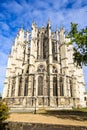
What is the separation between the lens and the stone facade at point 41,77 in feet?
106

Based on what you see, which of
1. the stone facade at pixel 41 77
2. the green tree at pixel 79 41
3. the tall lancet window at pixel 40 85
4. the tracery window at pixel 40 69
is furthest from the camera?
the tracery window at pixel 40 69

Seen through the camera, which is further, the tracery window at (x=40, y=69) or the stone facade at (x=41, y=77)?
the tracery window at (x=40, y=69)

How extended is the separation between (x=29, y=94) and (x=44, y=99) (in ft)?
13.0

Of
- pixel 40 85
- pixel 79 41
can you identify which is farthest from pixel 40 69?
pixel 79 41

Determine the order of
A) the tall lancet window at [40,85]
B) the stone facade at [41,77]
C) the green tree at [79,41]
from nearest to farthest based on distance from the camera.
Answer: the green tree at [79,41], the stone facade at [41,77], the tall lancet window at [40,85]

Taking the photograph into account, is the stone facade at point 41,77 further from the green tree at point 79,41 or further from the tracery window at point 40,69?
the green tree at point 79,41

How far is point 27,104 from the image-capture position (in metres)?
32.2

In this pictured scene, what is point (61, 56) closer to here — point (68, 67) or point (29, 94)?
point (68, 67)

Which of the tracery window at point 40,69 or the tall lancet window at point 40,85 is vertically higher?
the tracery window at point 40,69

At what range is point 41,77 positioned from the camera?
3509 cm

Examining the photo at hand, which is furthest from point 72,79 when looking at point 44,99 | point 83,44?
point 83,44

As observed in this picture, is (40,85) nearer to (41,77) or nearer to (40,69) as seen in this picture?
(41,77)

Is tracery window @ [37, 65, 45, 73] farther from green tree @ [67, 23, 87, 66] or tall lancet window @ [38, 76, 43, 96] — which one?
green tree @ [67, 23, 87, 66]

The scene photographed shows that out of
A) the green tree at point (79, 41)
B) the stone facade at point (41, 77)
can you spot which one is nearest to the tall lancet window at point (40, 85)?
the stone facade at point (41, 77)
